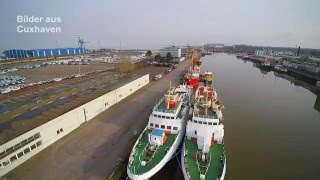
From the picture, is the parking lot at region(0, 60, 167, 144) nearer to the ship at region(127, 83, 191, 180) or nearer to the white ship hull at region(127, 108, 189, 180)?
the ship at region(127, 83, 191, 180)

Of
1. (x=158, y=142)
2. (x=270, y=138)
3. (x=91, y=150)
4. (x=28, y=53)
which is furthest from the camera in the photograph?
(x=28, y=53)

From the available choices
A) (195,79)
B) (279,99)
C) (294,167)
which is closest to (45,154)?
(294,167)

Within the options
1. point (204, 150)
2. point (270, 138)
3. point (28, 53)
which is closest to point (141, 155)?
point (204, 150)

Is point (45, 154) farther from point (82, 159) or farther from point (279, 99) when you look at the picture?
point (279, 99)

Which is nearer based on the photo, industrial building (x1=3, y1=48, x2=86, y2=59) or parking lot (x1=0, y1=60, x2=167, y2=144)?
parking lot (x1=0, y1=60, x2=167, y2=144)

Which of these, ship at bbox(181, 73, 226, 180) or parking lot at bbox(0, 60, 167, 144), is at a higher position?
parking lot at bbox(0, 60, 167, 144)

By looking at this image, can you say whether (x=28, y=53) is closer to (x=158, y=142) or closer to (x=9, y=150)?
(x=9, y=150)

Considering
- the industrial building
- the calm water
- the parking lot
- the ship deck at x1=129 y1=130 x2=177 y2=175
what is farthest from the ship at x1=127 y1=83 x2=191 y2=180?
the industrial building
